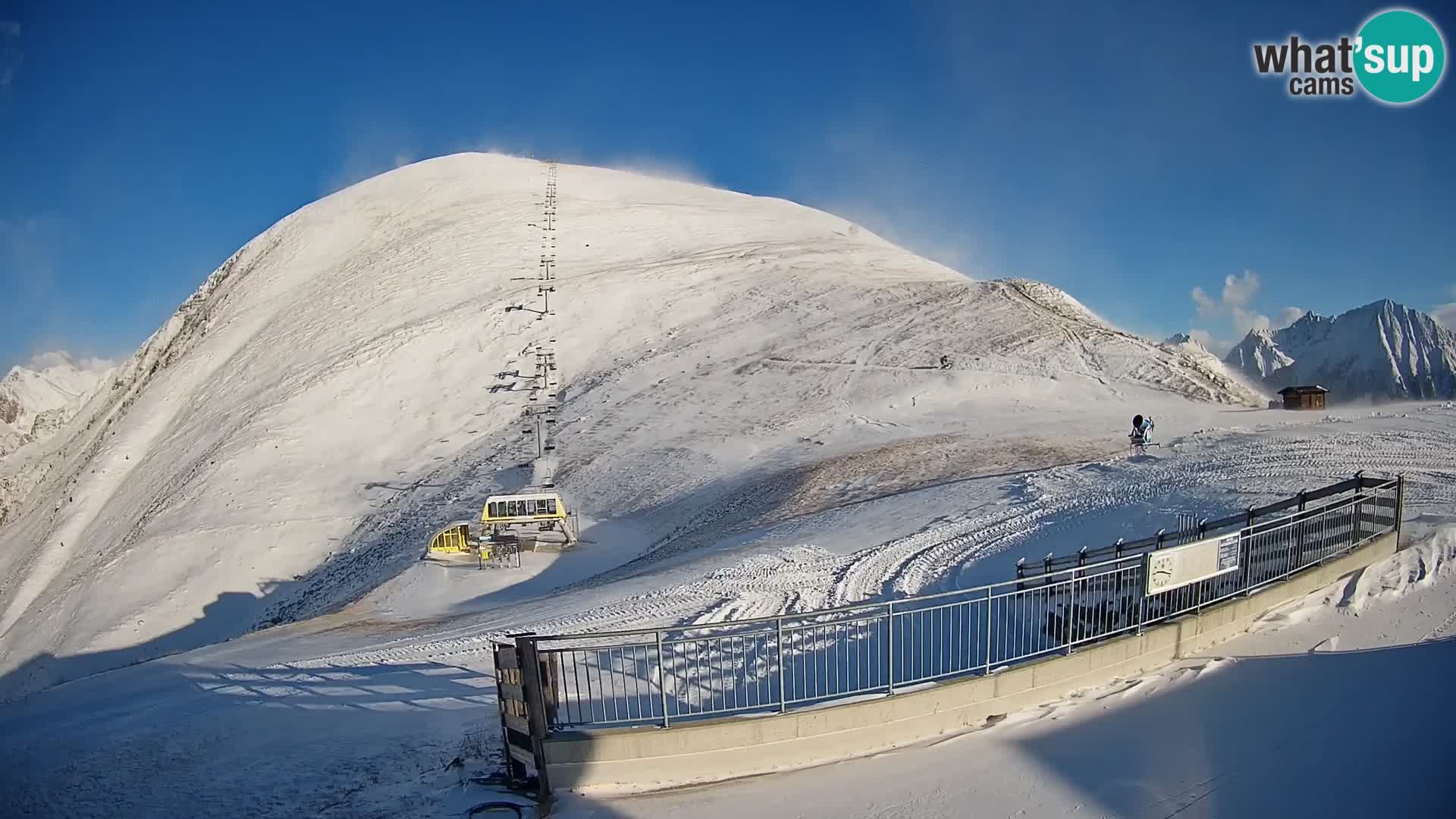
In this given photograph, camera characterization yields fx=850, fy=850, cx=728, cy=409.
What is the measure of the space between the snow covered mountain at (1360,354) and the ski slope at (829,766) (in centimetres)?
10765

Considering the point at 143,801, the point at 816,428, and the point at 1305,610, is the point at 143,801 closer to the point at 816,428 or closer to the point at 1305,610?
the point at 1305,610

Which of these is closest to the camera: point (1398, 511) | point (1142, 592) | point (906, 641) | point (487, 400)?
point (1142, 592)

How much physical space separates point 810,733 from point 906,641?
3.96 metres

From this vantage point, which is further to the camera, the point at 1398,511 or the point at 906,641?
the point at 1398,511

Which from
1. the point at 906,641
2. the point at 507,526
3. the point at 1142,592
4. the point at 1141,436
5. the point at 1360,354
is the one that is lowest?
the point at 906,641

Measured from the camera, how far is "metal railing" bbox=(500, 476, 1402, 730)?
8008mm

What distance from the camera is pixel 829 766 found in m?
7.48

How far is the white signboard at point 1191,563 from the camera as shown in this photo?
8938 mm

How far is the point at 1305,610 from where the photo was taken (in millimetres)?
10367

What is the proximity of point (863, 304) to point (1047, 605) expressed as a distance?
40217 millimetres

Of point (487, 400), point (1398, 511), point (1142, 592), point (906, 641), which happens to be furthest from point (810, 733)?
point (487, 400)

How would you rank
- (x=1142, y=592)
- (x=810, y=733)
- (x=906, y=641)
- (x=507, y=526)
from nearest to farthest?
1. (x=810, y=733)
2. (x=1142, y=592)
3. (x=906, y=641)
4. (x=507, y=526)

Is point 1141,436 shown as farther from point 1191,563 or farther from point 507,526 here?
point 507,526

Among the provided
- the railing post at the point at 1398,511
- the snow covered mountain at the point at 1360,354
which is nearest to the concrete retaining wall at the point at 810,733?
the railing post at the point at 1398,511
